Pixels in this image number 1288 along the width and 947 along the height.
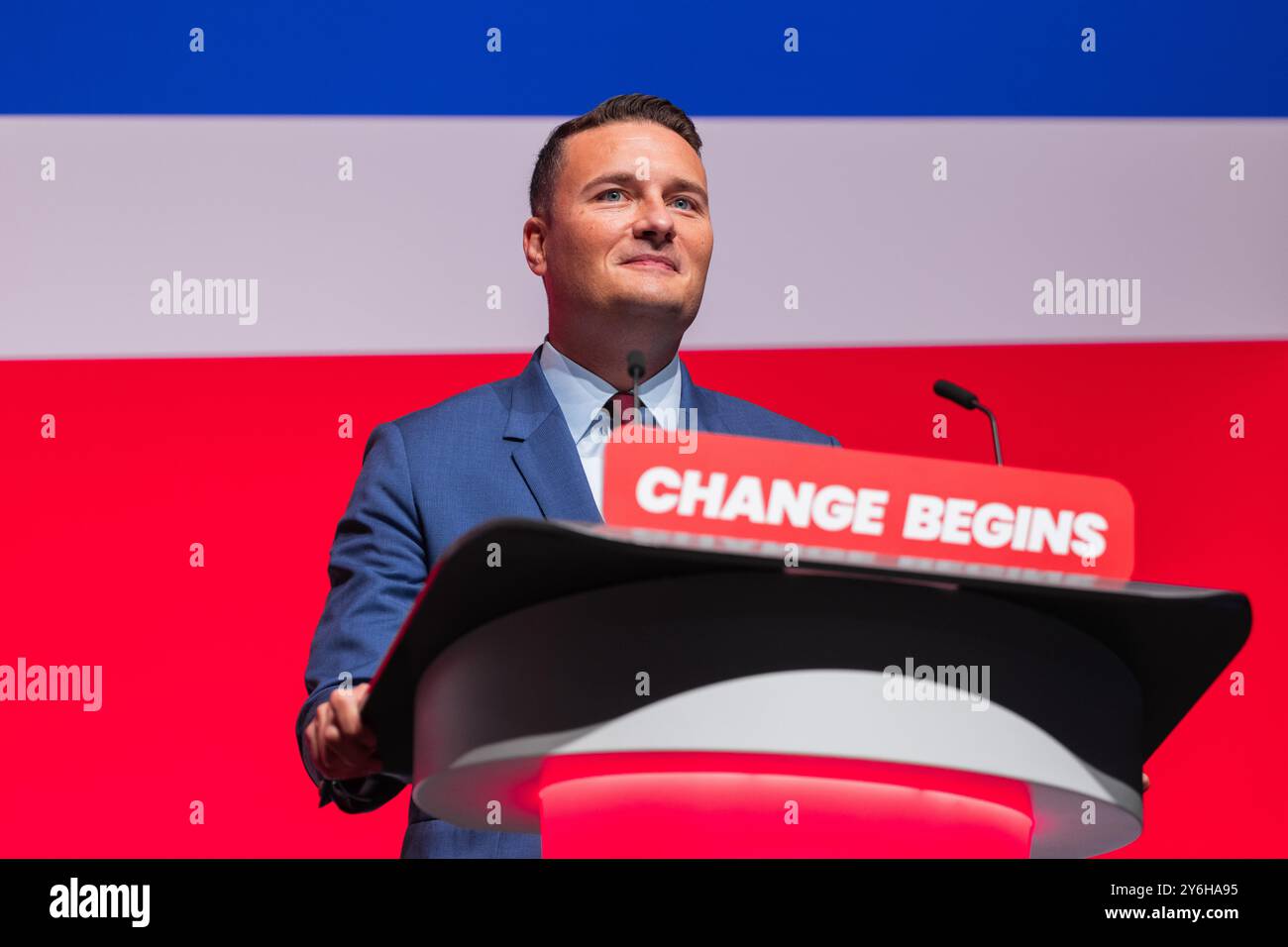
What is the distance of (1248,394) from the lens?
2.82 meters

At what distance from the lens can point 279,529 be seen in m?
2.72

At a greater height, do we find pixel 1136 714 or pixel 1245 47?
pixel 1245 47

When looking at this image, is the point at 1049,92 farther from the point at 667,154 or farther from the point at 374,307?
the point at 374,307

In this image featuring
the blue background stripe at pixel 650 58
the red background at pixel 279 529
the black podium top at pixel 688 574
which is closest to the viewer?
the black podium top at pixel 688 574

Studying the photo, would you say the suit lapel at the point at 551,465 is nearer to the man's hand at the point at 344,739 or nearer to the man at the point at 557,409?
the man at the point at 557,409

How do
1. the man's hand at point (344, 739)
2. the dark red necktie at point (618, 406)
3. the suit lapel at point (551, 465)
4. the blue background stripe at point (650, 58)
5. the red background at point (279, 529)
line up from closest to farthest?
the man's hand at point (344, 739)
the suit lapel at point (551, 465)
the dark red necktie at point (618, 406)
the red background at point (279, 529)
the blue background stripe at point (650, 58)

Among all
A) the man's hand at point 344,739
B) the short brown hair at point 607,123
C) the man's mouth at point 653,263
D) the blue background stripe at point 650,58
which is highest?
the blue background stripe at point 650,58

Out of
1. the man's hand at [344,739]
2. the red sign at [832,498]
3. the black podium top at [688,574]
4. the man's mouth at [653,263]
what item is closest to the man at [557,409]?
the man's mouth at [653,263]

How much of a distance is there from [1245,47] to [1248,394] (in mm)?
663

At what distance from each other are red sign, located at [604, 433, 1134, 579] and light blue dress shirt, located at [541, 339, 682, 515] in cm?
91

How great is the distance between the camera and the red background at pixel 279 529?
8.58 feet

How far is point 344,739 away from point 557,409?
30.3 inches
